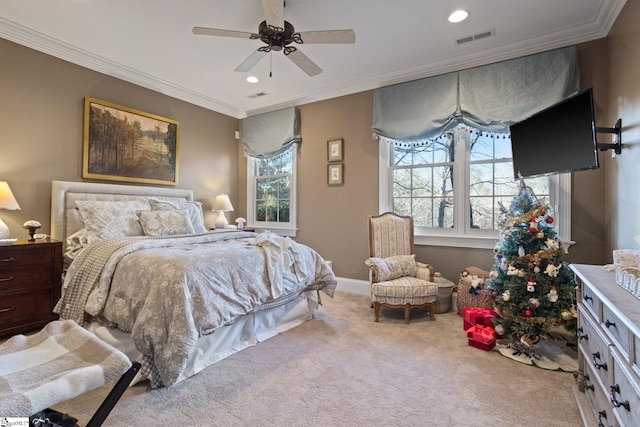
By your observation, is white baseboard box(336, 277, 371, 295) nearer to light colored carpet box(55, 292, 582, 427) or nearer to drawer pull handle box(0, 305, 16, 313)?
light colored carpet box(55, 292, 582, 427)

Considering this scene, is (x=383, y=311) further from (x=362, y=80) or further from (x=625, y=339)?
(x=362, y=80)

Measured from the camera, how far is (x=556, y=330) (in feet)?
9.62

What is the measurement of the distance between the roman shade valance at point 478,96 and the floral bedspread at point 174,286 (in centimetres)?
212

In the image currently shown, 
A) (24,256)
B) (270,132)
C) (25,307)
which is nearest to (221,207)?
(270,132)

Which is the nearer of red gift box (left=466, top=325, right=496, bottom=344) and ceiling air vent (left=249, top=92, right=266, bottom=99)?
red gift box (left=466, top=325, right=496, bottom=344)

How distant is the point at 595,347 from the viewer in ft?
5.01

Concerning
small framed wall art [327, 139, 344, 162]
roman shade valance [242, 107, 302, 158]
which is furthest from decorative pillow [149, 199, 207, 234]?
small framed wall art [327, 139, 344, 162]

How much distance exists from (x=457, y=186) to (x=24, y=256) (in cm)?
436

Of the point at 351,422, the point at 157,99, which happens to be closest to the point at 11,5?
the point at 157,99

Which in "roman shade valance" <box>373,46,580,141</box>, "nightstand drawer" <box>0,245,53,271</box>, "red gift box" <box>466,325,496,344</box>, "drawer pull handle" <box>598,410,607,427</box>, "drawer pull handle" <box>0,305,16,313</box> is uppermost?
"roman shade valance" <box>373,46,580,141</box>

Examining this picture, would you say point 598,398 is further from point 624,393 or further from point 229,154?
point 229,154

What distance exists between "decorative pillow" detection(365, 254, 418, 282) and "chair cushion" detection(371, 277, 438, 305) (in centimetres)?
12

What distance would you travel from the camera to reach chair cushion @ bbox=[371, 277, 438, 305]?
312 cm

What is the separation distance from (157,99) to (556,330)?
5326 mm
